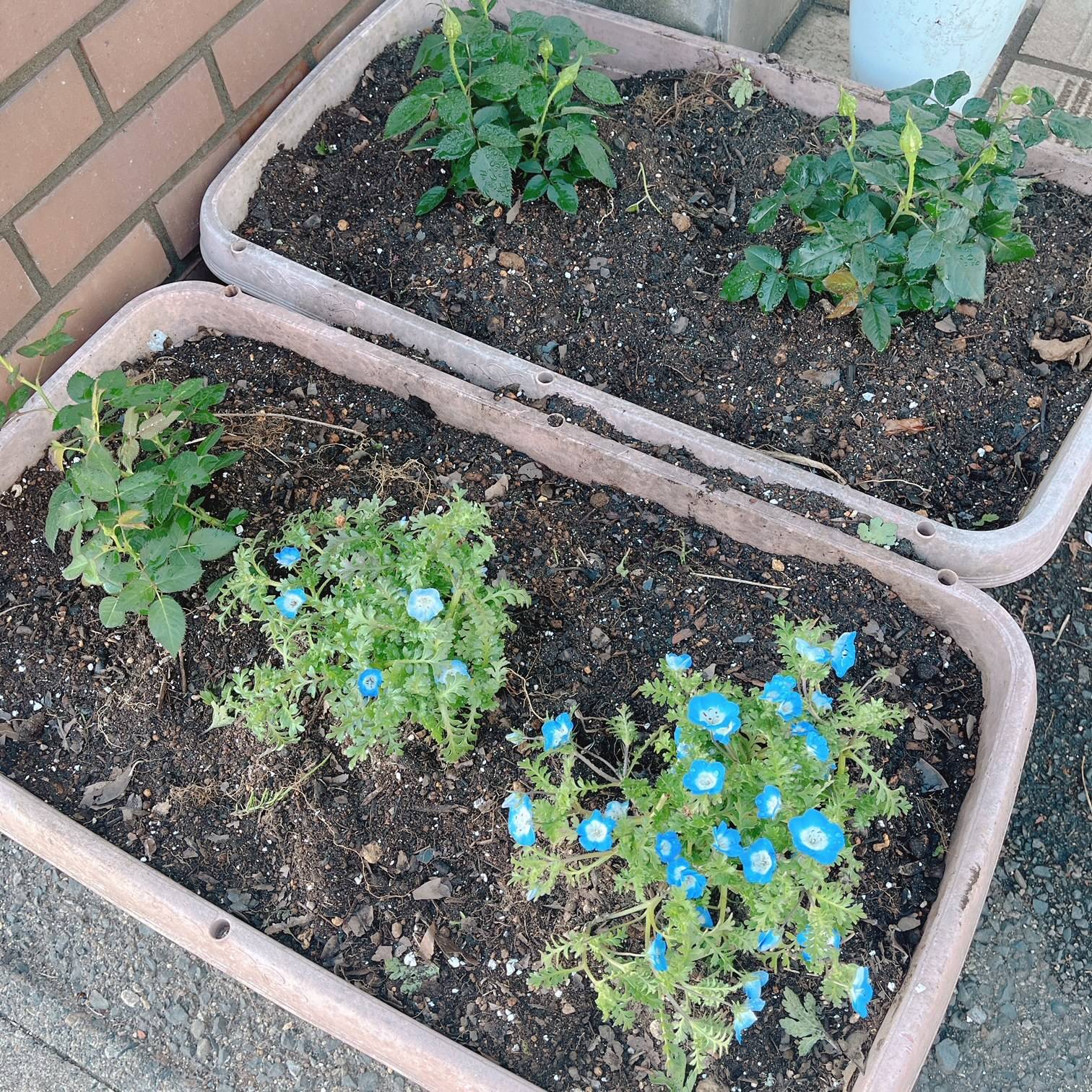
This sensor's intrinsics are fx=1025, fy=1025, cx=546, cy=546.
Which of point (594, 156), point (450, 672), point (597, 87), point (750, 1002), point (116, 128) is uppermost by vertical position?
point (116, 128)

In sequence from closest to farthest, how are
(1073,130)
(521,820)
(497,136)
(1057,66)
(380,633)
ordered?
(521,820) → (380,633) → (1073,130) → (497,136) → (1057,66)

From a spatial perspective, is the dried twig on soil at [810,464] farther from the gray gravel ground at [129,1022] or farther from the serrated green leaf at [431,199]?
the gray gravel ground at [129,1022]

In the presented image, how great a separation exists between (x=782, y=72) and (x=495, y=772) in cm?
165

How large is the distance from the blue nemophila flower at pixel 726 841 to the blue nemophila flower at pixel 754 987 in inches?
6.2

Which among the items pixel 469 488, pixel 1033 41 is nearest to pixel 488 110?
pixel 469 488

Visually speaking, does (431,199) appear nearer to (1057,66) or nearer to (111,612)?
(111,612)

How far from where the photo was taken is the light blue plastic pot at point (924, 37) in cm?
223

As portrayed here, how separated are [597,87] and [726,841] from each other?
1.45 m

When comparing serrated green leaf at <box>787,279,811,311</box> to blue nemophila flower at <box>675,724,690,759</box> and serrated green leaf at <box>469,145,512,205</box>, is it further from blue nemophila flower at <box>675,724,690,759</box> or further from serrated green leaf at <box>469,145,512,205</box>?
blue nemophila flower at <box>675,724,690,759</box>

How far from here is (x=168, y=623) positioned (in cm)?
152

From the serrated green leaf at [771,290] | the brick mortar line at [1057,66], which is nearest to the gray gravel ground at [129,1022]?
the serrated green leaf at [771,290]

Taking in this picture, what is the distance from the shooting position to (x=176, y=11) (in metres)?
1.91

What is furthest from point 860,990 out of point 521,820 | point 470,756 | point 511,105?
point 511,105

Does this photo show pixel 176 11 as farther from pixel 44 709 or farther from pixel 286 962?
pixel 286 962
